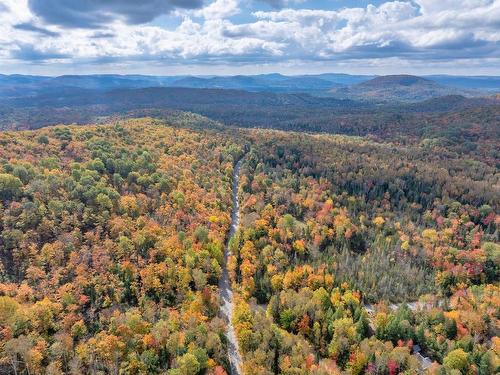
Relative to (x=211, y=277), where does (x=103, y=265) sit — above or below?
above

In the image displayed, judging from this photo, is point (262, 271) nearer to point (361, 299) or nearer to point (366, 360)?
point (361, 299)

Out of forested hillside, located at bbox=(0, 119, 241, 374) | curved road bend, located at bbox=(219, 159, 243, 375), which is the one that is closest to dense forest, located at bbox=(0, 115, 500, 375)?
forested hillside, located at bbox=(0, 119, 241, 374)

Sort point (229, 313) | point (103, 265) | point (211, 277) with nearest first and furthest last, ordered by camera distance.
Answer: point (229, 313) < point (103, 265) < point (211, 277)

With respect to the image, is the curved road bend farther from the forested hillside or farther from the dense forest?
the forested hillside

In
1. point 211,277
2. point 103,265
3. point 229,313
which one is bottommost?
point 229,313

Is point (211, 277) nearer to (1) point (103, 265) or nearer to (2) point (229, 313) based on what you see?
(2) point (229, 313)

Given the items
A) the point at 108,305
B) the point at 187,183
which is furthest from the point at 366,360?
the point at 187,183

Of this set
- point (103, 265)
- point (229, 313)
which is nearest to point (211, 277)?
point (229, 313)

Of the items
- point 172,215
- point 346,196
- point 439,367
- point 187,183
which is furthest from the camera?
point 346,196
